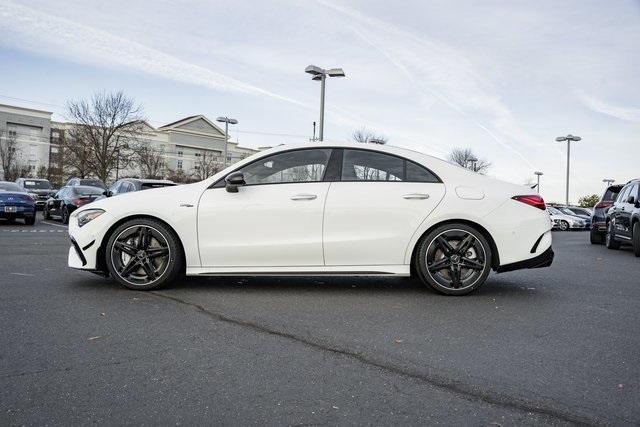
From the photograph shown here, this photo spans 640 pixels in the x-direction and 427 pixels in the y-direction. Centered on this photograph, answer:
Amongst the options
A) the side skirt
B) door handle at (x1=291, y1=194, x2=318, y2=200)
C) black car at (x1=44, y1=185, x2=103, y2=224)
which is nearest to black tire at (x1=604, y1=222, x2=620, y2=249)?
the side skirt

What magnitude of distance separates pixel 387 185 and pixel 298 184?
887mm

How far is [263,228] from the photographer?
566cm

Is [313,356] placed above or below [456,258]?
below

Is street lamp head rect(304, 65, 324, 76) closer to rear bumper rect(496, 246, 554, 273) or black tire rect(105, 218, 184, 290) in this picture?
black tire rect(105, 218, 184, 290)

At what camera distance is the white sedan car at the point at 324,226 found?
5.66 m

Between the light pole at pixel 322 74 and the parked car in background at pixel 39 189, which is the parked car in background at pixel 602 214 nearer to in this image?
the light pole at pixel 322 74

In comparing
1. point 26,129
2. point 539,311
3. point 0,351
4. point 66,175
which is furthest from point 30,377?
point 26,129

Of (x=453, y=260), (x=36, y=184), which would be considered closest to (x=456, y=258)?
(x=453, y=260)

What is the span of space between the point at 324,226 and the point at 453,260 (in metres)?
1.31

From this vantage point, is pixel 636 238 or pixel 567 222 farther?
pixel 567 222

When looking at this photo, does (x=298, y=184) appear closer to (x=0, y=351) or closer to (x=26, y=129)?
→ (x=0, y=351)

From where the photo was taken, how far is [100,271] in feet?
19.5

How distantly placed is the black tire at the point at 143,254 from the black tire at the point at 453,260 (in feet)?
7.99

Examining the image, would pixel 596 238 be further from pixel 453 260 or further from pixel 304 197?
pixel 304 197
